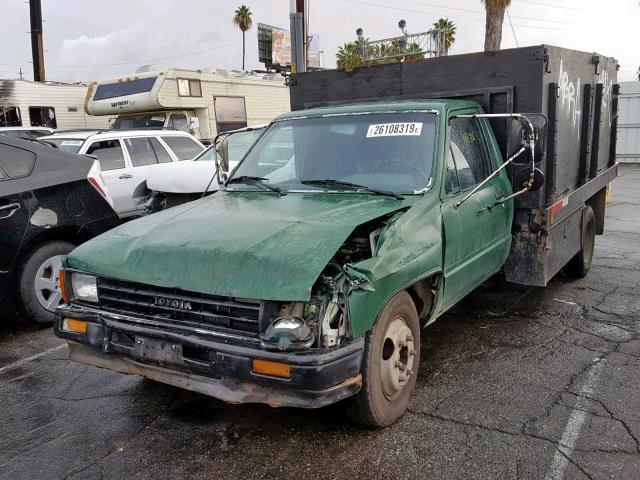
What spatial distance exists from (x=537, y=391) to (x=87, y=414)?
116 inches

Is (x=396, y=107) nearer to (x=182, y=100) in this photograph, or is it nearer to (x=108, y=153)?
(x=108, y=153)

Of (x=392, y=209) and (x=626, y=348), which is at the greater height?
(x=392, y=209)

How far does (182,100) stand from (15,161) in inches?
382

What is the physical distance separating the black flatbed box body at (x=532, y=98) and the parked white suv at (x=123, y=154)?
4338 mm

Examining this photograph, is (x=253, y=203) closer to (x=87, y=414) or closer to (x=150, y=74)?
(x=87, y=414)

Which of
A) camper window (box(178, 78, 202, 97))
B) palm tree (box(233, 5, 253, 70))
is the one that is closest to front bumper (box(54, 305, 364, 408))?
camper window (box(178, 78, 202, 97))

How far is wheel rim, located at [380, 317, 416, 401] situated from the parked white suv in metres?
6.72

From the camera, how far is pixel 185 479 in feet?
10.0

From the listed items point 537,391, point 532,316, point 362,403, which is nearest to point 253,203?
point 362,403

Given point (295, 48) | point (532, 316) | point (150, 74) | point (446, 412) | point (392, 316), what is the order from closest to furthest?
point (392, 316) < point (446, 412) < point (532, 316) < point (295, 48) < point (150, 74)

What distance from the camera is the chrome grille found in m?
3.03

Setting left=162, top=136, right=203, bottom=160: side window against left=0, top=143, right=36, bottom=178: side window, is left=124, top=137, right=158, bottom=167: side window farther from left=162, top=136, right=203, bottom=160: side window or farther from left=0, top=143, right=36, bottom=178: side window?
left=0, top=143, right=36, bottom=178: side window

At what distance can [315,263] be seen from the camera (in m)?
2.93

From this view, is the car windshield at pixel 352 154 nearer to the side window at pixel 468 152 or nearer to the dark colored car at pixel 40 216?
the side window at pixel 468 152
